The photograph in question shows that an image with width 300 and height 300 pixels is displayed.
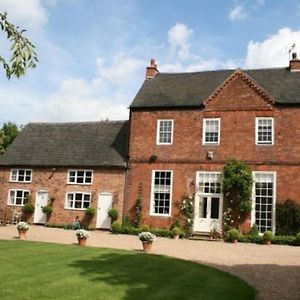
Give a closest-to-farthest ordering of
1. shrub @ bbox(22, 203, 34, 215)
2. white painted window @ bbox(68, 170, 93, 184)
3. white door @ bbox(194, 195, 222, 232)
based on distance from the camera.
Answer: white door @ bbox(194, 195, 222, 232) → white painted window @ bbox(68, 170, 93, 184) → shrub @ bbox(22, 203, 34, 215)

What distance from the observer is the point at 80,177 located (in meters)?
32.2

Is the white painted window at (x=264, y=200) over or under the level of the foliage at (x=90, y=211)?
over

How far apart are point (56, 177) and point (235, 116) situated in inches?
523

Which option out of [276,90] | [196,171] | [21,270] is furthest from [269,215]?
[21,270]

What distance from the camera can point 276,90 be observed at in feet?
96.4

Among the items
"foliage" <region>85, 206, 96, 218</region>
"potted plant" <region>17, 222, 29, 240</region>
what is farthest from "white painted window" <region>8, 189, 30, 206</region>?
"potted plant" <region>17, 222, 29, 240</region>

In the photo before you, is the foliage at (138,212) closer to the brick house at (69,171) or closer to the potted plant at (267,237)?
the brick house at (69,171)

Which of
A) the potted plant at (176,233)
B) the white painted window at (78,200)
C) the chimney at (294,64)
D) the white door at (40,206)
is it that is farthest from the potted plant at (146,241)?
the chimney at (294,64)

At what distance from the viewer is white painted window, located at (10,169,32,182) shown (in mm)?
33656

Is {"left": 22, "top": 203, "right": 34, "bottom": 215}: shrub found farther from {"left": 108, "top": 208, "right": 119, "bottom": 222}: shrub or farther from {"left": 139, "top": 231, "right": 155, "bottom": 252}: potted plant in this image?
{"left": 139, "top": 231, "right": 155, "bottom": 252}: potted plant

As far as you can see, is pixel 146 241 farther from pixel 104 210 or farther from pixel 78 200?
pixel 78 200

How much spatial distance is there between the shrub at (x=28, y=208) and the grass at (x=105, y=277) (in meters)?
14.6

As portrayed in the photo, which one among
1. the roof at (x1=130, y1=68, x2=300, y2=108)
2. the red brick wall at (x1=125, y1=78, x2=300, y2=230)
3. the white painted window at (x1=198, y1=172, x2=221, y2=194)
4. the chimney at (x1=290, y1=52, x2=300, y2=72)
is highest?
the chimney at (x1=290, y1=52, x2=300, y2=72)

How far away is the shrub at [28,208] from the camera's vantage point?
107 ft
